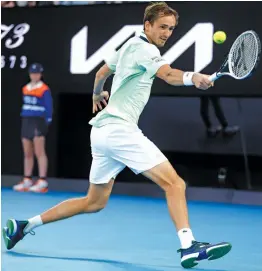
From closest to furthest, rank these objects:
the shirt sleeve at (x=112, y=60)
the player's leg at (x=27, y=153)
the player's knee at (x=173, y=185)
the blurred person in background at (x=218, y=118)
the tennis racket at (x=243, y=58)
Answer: the tennis racket at (x=243, y=58), the player's knee at (x=173, y=185), the shirt sleeve at (x=112, y=60), the blurred person in background at (x=218, y=118), the player's leg at (x=27, y=153)

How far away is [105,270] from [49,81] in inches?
246

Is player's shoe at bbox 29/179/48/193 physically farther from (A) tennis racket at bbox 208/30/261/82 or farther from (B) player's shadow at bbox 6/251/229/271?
(A) tennis racket at bbox 208/30/261/82

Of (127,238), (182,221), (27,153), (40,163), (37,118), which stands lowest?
(40,163)

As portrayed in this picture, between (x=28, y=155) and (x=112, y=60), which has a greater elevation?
(x=112, y=60)

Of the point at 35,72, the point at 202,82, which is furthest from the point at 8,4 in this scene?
the point at 202,82

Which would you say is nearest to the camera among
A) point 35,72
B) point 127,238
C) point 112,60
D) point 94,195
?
point 94,195

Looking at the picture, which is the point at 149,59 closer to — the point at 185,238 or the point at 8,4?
the point at 185,238

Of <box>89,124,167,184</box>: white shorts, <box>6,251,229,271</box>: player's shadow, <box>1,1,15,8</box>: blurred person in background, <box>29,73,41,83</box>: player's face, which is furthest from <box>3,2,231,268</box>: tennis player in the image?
<box>1,1,15,8</box>: blurred person in background

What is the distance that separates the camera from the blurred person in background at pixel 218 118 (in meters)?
9.02

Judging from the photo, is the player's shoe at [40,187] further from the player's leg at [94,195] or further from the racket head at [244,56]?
the racket head at [244,56]

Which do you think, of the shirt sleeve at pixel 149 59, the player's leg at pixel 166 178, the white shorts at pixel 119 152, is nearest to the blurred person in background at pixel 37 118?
the white shorts at pixel 119 152

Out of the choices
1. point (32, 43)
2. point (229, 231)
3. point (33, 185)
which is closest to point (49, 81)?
point (32, 43)

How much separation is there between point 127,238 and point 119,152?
132 cm

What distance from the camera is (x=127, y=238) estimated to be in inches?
199
